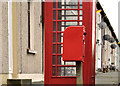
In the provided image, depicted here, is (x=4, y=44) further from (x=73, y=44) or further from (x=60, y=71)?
(x=73, y=44)

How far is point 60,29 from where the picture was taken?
498 cm

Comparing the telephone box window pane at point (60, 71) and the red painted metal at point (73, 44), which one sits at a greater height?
the red painted metal at point (73, 44)

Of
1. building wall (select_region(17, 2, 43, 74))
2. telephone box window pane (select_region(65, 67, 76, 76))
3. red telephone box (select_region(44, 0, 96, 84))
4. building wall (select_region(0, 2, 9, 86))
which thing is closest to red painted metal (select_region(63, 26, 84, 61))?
red telephone box (select_region(44, 0, 96, 84))

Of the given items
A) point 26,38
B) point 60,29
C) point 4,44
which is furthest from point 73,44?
point 26,38

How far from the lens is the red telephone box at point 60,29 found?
483 cm

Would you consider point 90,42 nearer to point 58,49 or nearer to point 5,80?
point 58,49

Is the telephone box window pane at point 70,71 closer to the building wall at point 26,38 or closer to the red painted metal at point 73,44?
the red painted metal at point 73,44

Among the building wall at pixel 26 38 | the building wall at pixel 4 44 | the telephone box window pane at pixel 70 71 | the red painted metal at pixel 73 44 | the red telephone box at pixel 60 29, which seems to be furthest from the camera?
the building wall at pixel 26 38

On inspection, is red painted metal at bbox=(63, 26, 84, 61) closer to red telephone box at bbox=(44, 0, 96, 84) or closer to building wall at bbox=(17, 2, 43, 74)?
red telephone box at bbox=(44, 0, 96, 84)

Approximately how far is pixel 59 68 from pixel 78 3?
3.37ft

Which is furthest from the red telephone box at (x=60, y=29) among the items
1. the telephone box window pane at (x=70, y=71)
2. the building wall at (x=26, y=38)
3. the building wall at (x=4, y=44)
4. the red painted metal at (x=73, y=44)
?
the building wall at (x=26, y=38)

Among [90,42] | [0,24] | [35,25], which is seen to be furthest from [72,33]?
[35,25]

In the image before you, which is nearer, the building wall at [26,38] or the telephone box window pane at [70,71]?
the telephone box window pane at [70,71]

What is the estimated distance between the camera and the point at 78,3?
15.9ft
